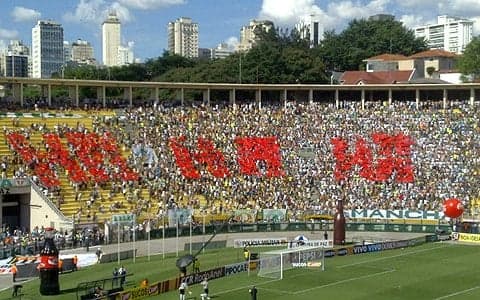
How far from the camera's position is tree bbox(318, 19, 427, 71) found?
6033 inches

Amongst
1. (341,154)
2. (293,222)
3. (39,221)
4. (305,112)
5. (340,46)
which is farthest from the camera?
(340,46)

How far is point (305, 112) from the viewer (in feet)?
275

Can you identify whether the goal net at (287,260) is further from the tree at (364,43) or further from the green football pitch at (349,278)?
the tree at (364,43)

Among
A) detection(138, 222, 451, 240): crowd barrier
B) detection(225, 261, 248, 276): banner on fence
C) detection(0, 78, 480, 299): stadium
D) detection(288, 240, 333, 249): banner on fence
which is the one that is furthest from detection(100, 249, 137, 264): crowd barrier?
detection(138, 222, 451, 240): crowd barrier

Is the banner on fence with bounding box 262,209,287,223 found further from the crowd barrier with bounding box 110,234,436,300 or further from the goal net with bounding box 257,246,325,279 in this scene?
the goal net with bounding box 257,246,325,279

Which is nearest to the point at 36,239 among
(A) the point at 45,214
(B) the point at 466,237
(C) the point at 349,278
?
(A) the point at 45,214

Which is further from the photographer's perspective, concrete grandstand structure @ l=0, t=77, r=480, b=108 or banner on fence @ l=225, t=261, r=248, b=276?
concrete grandstand structure @ l=0, t=77, r=480, b=108

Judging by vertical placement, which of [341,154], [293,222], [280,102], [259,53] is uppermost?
[259,53]

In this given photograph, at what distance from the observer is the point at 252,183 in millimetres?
70562

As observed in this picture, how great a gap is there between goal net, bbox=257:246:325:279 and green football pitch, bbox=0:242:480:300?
554 mm

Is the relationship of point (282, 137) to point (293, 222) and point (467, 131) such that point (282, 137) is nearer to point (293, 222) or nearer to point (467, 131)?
point (293, 222)

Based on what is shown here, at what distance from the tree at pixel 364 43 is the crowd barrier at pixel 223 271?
98.8 meters

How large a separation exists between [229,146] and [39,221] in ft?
73.3

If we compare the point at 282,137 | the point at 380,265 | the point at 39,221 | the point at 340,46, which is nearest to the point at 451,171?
the point at 282,137
